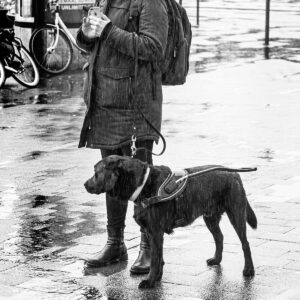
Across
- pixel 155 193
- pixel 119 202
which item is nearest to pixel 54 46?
pixel 119 202

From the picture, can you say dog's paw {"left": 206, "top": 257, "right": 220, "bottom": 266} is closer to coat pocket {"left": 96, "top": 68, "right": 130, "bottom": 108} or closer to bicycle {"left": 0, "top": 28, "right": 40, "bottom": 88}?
coat pocket {"left": 96, "top": 68, "right": 130, "bottom": 108}

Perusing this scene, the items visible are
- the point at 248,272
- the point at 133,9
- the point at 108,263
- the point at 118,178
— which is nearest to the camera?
the point at 118,178

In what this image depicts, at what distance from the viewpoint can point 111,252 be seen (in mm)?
7027

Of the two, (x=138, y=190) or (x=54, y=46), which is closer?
(x=138, y=190)

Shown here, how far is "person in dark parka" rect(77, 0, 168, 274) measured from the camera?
663 cm

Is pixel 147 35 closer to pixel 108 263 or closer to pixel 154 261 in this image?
pixel 154 261

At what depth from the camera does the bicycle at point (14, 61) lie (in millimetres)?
17422

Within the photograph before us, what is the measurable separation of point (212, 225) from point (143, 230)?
45 cm

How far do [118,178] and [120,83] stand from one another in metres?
0.72

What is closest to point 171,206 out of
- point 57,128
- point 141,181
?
point 141,181

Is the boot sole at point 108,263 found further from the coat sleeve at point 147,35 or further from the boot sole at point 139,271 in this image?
the coat sleeve at point 147,35

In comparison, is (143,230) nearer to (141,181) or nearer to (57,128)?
(141,181)

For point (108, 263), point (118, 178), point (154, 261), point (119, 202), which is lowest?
point (108, 263)

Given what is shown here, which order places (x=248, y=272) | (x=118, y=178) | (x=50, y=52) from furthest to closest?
(x=50, y=52), (x=248, y=272), (x=118, y=178)
